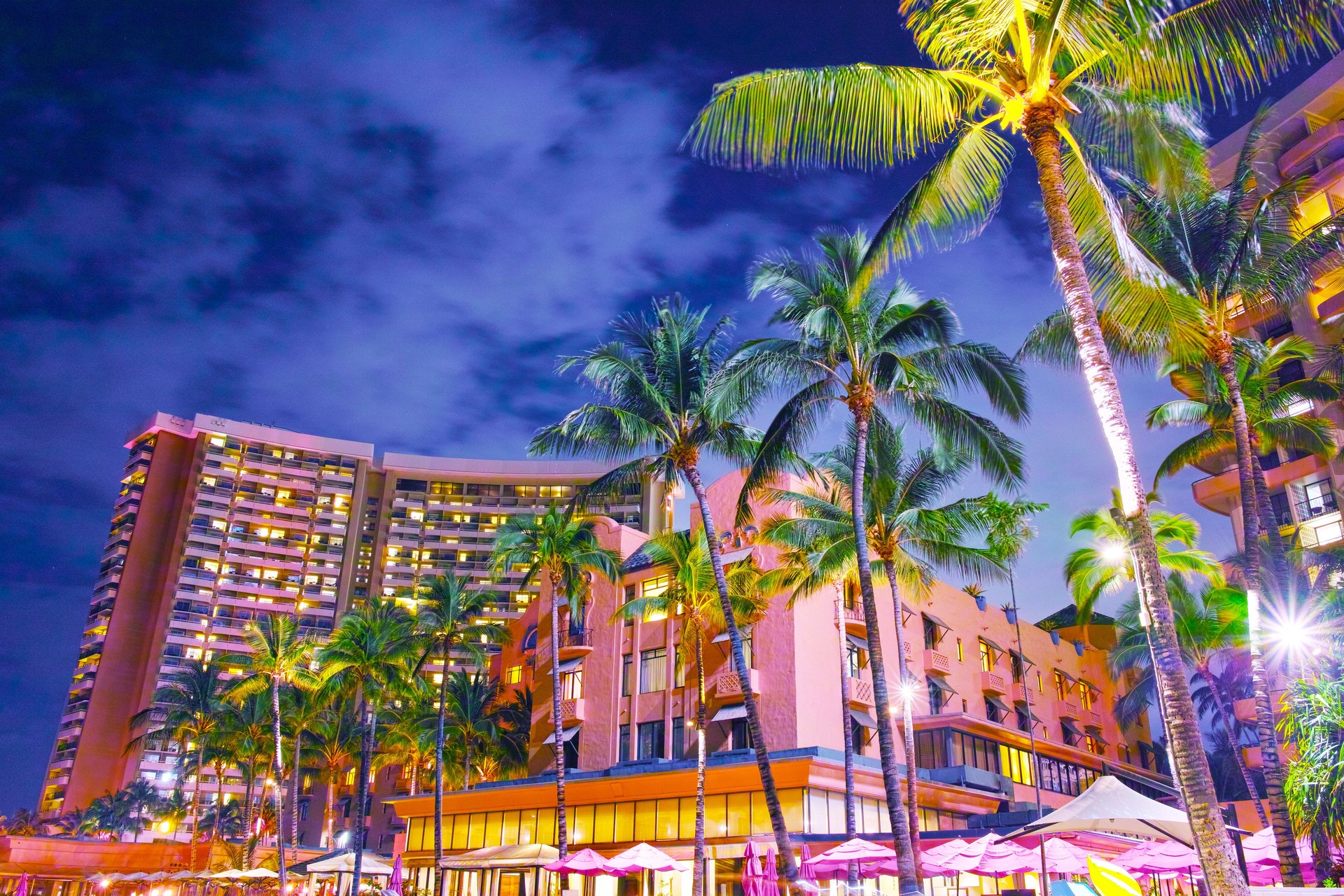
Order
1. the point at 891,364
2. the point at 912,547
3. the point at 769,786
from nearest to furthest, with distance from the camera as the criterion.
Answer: the point at 891,364, the point at 769,786, the point at 912,547

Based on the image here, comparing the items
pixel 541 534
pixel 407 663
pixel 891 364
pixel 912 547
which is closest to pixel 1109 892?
pixel 891 364

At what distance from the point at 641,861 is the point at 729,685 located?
1222cm

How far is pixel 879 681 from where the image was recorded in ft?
67.9

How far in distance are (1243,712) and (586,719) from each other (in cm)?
3081

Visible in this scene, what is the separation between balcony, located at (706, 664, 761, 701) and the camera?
3912 centimetres

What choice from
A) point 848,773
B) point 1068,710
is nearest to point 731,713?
point 848,773

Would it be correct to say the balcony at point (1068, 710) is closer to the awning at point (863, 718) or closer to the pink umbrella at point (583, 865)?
the awning at point (863, 718)

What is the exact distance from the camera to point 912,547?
3059cm

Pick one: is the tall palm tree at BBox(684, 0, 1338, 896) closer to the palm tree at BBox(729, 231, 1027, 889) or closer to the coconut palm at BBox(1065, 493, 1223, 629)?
the palm tree at BBox(729, 231, 1027, 889)

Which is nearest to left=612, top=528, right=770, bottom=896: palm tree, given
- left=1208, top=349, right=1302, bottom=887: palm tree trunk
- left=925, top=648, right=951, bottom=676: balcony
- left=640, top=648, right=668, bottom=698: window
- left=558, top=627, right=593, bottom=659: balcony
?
left=640, top=648, right=668, bottom=698: window

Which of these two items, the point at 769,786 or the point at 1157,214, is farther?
the point at 769,786

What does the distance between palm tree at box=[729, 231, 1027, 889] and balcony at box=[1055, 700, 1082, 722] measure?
39180 mm

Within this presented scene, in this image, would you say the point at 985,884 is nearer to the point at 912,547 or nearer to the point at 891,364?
the point at 912,547

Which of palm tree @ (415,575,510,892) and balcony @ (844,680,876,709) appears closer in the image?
balcony @ (844,680,876,709)
